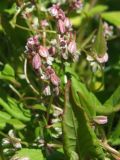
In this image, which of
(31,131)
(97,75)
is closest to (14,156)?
(31,131)

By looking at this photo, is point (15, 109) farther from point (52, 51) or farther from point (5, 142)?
point (52, 51)

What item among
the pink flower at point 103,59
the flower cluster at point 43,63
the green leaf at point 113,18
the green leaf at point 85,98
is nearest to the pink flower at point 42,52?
the flower cluster at point 43,63

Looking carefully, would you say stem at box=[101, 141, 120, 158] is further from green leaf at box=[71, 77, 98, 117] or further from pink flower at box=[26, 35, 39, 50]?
pink flower at box=[26, 35, 39, 50]

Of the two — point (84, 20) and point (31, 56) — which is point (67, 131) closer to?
point (31, 56)

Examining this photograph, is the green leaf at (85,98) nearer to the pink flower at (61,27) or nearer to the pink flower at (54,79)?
the pink flower at (54,79)

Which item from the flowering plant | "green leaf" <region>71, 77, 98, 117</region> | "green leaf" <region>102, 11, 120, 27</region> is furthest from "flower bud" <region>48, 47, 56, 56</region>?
"green leaf" <region>102, 11, 120, 27</region>

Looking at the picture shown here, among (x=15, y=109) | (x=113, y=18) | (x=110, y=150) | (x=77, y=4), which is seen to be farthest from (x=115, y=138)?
(x=113, y=18)
